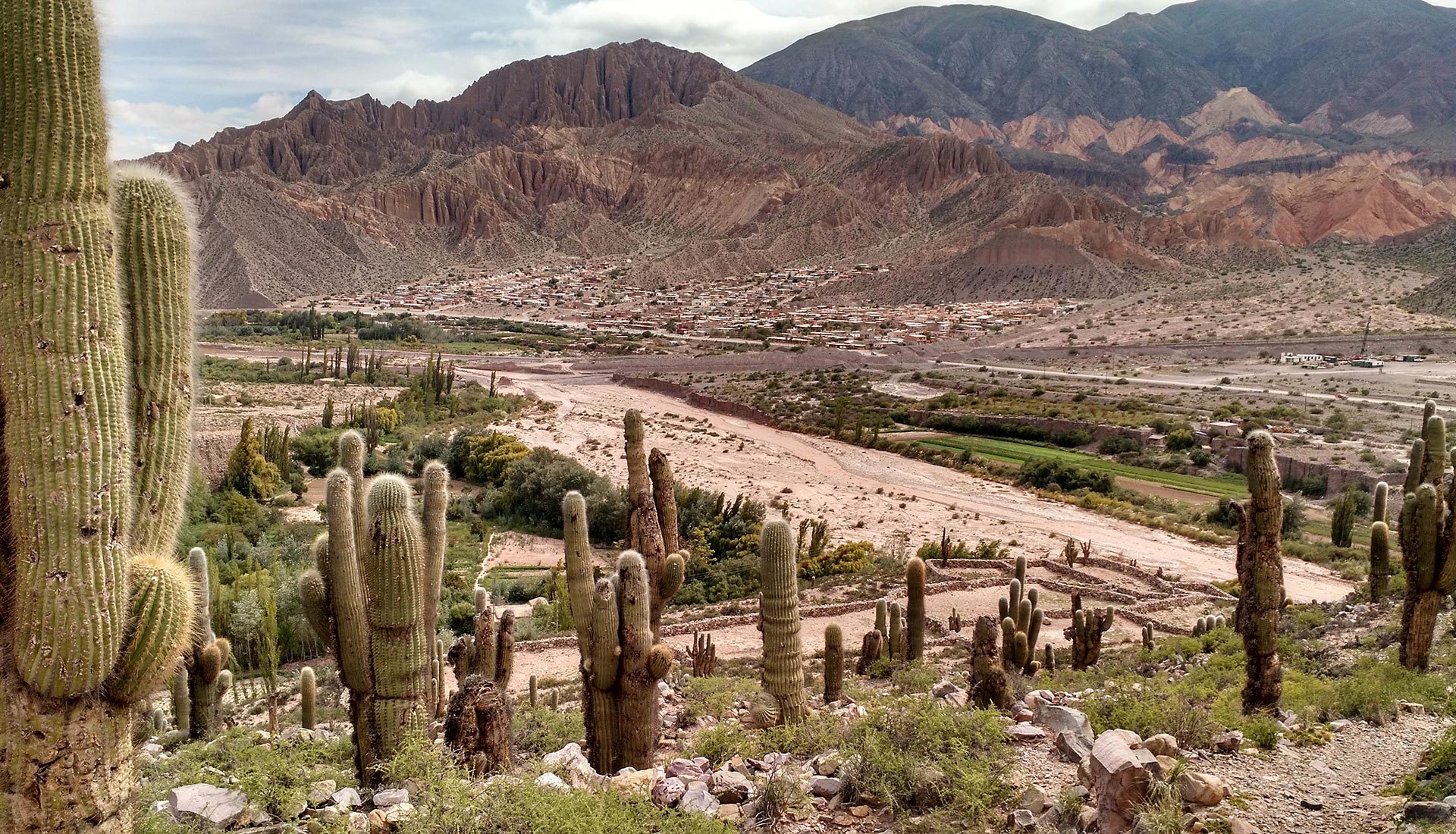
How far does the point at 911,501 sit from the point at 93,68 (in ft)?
91.3

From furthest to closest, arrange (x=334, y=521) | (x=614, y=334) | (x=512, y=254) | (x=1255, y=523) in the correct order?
(x=512, y=254) → (x=614, y=334) → (x=1255, y=523) → (x=334, y=521)

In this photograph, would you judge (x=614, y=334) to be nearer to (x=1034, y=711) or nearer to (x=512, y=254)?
(x=512, y=254)

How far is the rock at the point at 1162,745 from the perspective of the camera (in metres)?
6.52

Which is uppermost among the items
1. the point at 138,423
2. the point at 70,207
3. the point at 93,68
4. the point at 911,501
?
the point at 93,68

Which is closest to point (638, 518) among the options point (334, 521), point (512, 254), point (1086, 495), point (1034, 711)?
point (334, 521)

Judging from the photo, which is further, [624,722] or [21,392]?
[624,722]

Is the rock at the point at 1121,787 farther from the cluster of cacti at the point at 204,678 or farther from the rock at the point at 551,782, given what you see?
the cluster of cacti at the point at 204,678

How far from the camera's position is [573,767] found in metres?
7.01

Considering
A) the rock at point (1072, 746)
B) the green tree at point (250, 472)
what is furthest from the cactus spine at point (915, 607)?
the green tree at point (250, 472)

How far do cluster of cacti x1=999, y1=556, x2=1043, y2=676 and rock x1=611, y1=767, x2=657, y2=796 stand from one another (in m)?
6.51

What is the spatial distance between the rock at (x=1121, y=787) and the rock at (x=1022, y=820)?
457 mm

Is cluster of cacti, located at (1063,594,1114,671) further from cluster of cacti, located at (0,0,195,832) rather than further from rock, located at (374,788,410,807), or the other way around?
cluster of cacti, located at (0,0,195,832)

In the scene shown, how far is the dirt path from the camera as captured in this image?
969 inches

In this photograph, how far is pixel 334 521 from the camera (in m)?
7.49
